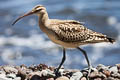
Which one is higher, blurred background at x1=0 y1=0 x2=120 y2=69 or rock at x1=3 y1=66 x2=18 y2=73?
blurred background at x1=0 y1=0 x2=120 y2=69

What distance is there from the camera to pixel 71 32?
35.5 ft

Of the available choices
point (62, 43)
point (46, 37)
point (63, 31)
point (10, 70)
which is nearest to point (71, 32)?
point (63, 31)

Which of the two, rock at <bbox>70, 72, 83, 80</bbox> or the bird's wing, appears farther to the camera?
the bird's wing

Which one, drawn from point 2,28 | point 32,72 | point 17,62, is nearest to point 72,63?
point 17,62

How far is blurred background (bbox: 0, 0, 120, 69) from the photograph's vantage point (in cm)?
1652

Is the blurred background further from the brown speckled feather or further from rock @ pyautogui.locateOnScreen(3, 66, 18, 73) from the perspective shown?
the brown speckled feather

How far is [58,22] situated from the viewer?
10.8m

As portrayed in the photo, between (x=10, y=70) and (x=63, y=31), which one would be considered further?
(x=10, y=70)

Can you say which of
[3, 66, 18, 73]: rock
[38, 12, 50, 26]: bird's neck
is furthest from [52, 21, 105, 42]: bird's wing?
[3, 66, 18, 73]: rock

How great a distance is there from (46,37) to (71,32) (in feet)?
27.3

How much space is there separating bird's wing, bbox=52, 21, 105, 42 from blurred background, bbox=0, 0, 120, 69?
442cm

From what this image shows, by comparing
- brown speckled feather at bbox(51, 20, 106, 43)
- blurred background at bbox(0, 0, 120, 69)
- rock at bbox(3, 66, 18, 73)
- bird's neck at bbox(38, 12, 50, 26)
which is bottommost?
rock at bbox(3, 66, 18, 73)

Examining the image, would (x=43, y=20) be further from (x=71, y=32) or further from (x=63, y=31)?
(x=71, y=32)

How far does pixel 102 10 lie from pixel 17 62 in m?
7.91
